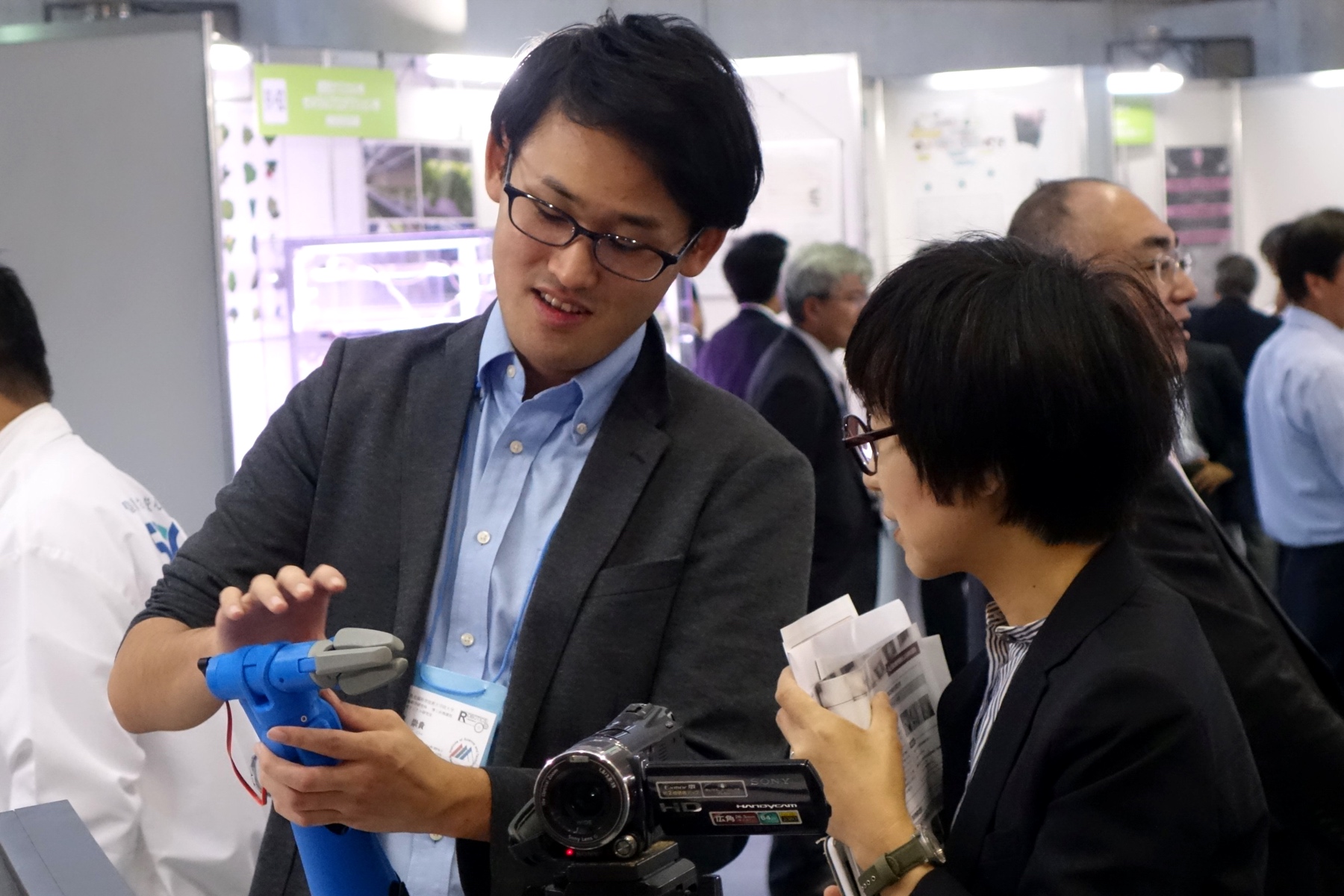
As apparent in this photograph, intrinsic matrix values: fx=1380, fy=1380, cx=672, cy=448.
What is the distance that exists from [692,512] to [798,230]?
571 centimetres

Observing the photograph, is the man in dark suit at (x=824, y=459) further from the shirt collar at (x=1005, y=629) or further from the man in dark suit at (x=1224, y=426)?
the shirt collar at (x=1005, y=629)

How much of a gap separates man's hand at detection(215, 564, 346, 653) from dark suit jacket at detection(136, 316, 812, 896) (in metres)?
0.15

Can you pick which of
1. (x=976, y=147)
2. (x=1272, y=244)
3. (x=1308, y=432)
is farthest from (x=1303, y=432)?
(x=976, y=147)

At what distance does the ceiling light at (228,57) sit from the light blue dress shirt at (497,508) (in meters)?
2.81

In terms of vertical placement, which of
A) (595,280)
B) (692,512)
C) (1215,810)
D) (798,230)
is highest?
(798,230)

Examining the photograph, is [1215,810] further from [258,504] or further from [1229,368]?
[1229,368]

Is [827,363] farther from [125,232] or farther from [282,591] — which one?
[282,591]

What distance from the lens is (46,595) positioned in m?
2.02

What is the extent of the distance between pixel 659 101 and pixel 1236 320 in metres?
5.41

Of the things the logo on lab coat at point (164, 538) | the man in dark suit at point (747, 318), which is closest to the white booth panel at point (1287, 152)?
the man in dark suit at point (747, 318)

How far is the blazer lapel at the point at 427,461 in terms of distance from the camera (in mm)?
1373

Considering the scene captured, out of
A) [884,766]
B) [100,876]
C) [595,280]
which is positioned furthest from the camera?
[595,280]

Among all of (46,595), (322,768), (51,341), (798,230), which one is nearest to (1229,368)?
(798,230)

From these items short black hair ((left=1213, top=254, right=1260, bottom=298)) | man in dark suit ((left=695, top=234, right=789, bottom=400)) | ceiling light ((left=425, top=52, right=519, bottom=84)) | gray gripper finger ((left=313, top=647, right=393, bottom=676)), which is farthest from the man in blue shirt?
gray gripper finger ((left=313, top=647, right=393, bottom=676))
